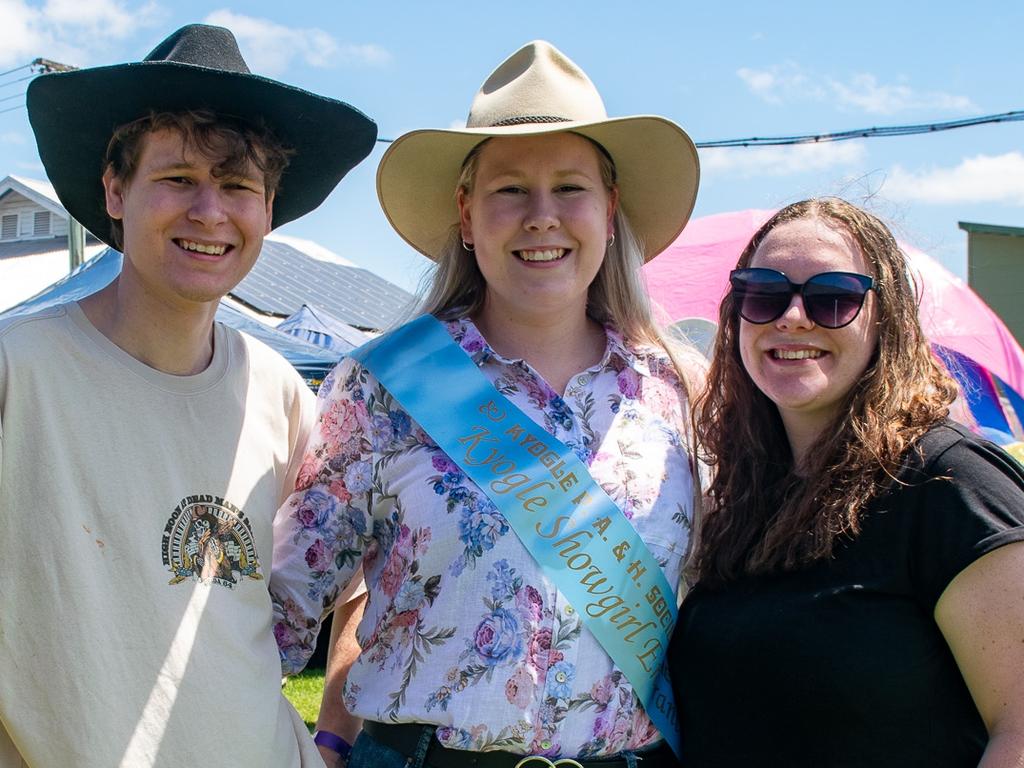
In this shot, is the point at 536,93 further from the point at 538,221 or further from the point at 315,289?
the point at 315,289

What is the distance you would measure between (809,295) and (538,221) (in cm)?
60

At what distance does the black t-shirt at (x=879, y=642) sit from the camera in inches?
65.4

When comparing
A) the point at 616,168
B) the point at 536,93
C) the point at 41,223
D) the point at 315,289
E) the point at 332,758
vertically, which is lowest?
the point at 332,758

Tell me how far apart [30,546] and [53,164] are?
907 mm

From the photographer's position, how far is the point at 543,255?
89.2 inches

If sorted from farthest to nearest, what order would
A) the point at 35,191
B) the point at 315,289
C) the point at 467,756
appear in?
the point at 35,191 → the point at 315,289 → the point at 467,756

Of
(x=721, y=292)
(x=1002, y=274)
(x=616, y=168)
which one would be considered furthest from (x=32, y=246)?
(x=616, y=168)

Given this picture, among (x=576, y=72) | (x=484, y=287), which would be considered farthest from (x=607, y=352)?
(x=576, y=72)

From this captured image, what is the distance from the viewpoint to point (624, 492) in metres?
2.18

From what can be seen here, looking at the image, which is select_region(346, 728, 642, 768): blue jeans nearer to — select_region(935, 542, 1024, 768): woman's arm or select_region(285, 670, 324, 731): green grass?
select_region(935, 542, 1024, 768): woman's arm

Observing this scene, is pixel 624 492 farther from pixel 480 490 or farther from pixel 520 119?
pixel 520 119

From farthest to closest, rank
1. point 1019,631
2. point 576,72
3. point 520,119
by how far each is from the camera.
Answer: point 576,72
point 520,119
point 1019,631

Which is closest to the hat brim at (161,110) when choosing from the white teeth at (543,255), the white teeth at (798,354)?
the white teeth at (543,255)

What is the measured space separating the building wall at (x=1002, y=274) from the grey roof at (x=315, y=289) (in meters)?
8.36
